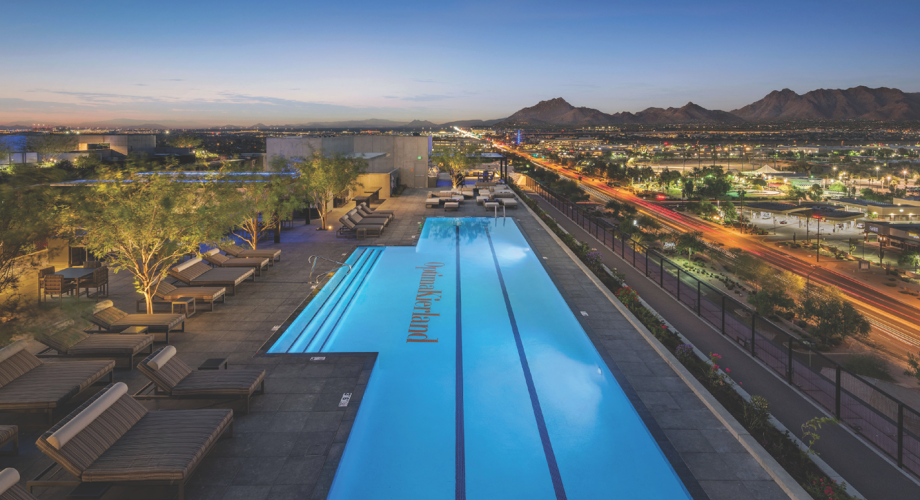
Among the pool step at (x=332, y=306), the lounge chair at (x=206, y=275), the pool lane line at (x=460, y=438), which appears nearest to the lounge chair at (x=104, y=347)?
the pool step at (x=332, y=306)

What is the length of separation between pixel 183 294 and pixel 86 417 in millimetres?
4963

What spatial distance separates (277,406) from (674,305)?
9679mm

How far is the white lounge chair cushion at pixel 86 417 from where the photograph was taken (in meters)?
3.64

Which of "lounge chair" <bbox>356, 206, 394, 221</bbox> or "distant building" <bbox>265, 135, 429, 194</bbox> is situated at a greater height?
"distant building" <bbox>265, 135, 429, 194</bbox>

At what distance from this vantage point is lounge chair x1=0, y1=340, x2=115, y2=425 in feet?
15.3

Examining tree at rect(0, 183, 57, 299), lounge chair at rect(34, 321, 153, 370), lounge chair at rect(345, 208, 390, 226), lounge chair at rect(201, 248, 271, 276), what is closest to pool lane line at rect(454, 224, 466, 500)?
lounge chair at rect(34, 321, 153, 370)

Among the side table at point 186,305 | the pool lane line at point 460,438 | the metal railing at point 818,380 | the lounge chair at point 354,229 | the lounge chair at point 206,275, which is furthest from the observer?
the lounge chair at point 354,229

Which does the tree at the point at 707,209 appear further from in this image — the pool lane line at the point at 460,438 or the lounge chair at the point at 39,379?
the lounge chair at the point at 39,379

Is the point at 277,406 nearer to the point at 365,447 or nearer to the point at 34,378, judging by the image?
the point at 365,447

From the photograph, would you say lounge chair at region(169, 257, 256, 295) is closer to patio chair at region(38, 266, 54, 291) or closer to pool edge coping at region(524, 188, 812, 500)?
patio chair at region(38, 266, 54, 291)

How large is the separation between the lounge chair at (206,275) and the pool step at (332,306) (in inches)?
72.9

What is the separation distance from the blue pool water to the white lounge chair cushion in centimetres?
224

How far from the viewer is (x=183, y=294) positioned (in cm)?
845

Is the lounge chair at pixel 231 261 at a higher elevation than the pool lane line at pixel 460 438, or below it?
higher
